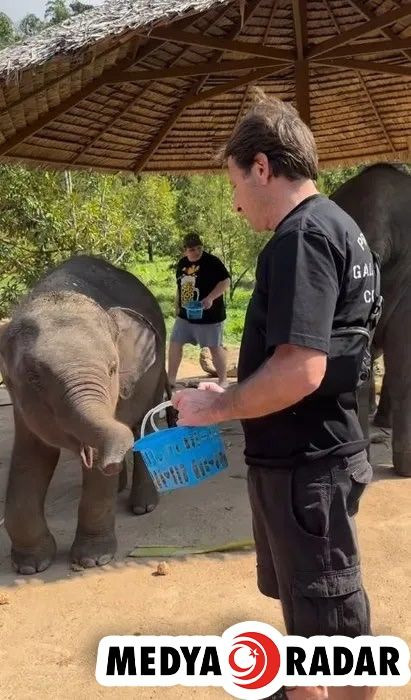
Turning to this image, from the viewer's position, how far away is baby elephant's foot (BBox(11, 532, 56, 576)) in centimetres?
429

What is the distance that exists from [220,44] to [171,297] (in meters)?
13.9

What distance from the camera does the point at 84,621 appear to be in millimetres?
3674

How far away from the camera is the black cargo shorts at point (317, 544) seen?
2.08 meters

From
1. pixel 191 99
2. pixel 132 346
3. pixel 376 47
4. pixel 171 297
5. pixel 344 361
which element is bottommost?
pixel 171 297

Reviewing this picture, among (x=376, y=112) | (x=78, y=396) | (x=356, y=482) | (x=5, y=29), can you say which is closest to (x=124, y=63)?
(x=376, y=112)

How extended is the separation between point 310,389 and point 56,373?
6.98ft

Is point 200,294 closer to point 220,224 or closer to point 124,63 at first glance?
point 124,63

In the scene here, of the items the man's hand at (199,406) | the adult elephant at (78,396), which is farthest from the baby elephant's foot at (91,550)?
the man's hand at (199,406)

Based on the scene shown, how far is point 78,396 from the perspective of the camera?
3600 mm

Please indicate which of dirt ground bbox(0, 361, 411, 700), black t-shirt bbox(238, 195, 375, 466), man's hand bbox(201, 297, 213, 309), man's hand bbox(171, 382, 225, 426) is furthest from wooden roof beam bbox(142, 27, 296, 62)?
man's hand bbox(171, 382, 225, 426)

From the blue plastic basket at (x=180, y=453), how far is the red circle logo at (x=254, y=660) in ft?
1.94

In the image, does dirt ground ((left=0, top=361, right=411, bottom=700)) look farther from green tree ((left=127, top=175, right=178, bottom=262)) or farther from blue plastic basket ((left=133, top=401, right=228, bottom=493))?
green tree ((left=127, top=175, right=178, bottom=262))

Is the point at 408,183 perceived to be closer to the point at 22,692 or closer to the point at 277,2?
the point at 277,2

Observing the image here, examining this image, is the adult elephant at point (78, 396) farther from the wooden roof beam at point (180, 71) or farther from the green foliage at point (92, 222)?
the green foliage at point (92, 222)
